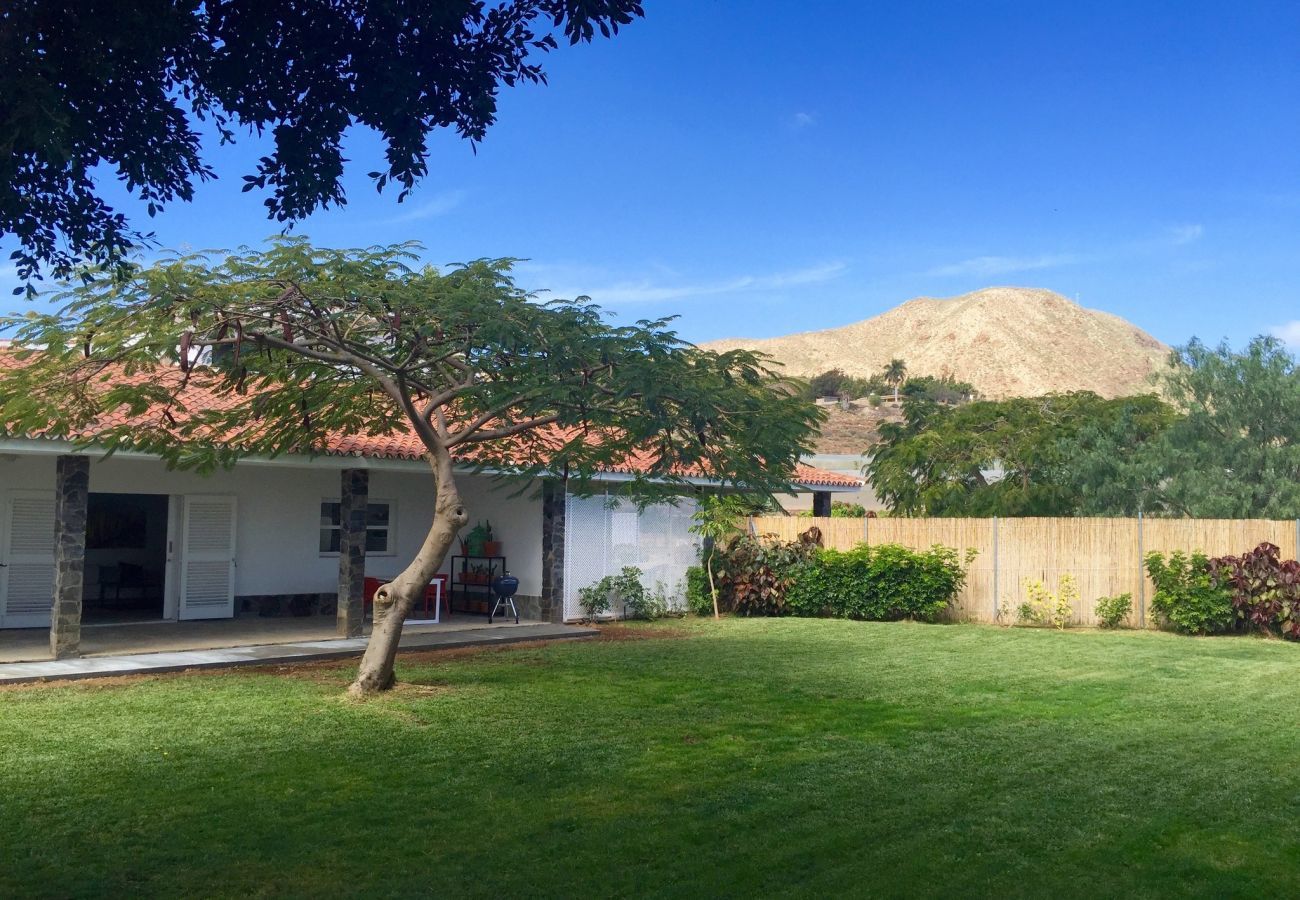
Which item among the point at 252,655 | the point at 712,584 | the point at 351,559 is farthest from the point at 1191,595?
the point at 252,655

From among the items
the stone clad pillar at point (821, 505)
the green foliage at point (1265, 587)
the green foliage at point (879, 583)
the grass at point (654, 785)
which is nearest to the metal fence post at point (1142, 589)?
the green foliage at point (1265, 587)

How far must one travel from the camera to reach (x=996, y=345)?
11750 centimetres

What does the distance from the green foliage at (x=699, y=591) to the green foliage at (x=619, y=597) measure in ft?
3.13

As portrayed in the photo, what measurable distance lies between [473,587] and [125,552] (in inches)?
259

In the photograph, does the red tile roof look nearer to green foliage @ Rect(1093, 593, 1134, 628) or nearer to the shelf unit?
the shelf unit

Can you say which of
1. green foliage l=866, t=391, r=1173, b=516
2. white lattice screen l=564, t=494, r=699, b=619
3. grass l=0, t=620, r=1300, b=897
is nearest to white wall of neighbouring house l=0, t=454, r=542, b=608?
white lattice screen l=564, t=494, r=699, b=619

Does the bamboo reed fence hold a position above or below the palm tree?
below

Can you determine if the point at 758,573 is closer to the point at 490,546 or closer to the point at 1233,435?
the point at 490,546

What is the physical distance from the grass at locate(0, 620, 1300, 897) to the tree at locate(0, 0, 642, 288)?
3.59m

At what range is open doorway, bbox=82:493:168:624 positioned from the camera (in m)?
20.7

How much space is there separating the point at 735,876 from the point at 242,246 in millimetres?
8533

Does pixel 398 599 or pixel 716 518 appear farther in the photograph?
pixel 716 518

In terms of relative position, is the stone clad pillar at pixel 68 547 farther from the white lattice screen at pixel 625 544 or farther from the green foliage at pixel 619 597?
the green foliage at pixel 619 597

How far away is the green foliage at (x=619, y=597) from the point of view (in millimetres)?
19953
